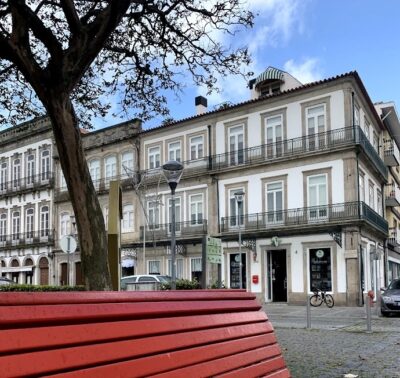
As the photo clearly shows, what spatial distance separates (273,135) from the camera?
34.1m

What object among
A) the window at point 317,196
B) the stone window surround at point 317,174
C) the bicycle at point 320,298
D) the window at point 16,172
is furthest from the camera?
the window at point 16,172

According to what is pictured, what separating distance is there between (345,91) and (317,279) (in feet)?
33.1

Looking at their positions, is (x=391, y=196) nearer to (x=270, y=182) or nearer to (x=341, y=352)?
(x=270, y=182)

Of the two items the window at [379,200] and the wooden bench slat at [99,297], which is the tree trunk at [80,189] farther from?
the window at [379,200]

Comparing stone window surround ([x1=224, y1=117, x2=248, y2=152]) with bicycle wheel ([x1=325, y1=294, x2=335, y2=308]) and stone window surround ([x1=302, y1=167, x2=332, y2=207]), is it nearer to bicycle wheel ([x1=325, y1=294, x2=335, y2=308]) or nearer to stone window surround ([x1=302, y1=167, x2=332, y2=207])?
stone window surround ([x1=302, y1=167, x2=332, y2=207])

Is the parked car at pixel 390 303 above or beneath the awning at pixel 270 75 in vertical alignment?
beneath

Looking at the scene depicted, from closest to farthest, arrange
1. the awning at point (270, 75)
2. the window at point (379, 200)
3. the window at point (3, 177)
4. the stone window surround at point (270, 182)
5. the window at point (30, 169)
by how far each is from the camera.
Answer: the stone window surround at point (270, 182)
the window at point (379, 200)
the awning at point (270, 75)
the window at point (30, 169)
the window at point (3, 177)

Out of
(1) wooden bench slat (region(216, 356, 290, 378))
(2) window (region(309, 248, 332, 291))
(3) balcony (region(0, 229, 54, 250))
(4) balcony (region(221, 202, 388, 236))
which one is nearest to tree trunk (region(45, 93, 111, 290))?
(1) wooden bench slat (region(216, 356, 290, 378))

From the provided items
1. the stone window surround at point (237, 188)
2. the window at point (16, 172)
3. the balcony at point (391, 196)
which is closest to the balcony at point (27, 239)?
the window at point (16, 172)

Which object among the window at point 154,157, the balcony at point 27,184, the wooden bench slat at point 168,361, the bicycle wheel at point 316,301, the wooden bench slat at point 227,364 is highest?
the window at point 154,157

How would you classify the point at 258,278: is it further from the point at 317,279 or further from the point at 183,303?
the point at 183,303

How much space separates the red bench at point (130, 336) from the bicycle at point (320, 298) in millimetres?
25613

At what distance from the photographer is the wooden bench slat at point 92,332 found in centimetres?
221

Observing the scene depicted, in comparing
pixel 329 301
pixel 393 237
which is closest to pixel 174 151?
pixel 329 301
